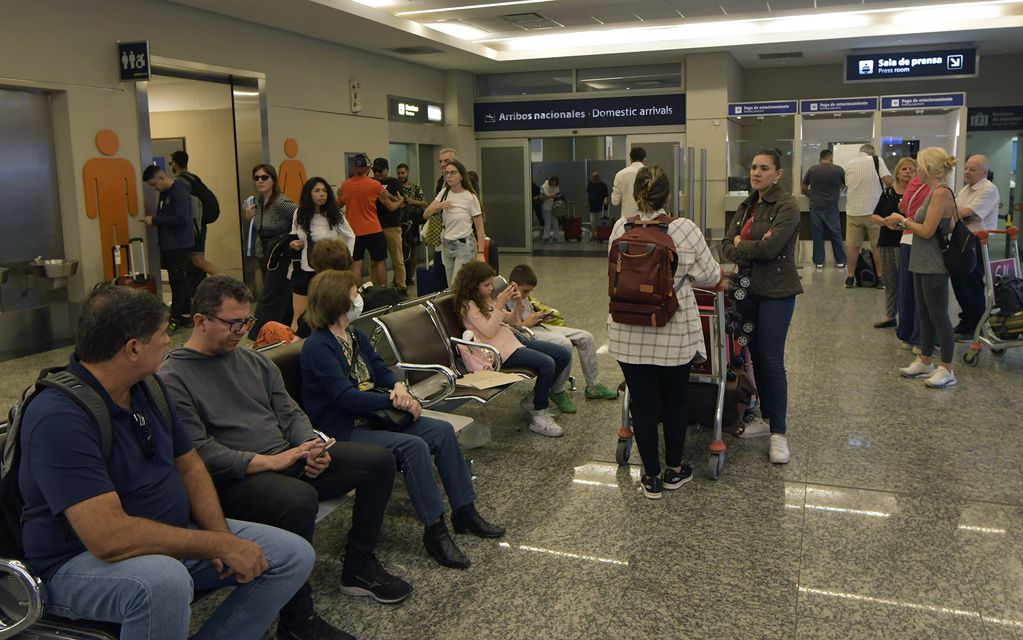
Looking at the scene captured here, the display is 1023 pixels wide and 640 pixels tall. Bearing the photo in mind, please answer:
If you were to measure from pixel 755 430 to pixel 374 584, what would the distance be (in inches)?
107

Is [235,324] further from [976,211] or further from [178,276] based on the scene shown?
[178,276]

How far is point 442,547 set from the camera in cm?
359

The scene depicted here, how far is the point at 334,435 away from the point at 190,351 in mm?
818

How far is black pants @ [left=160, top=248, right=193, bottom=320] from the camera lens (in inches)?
368

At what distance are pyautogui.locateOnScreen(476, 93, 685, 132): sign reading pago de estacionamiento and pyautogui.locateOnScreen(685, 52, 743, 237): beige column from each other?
0.32 metres

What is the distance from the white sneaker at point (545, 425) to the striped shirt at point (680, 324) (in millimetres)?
1251

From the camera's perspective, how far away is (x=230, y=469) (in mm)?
2945

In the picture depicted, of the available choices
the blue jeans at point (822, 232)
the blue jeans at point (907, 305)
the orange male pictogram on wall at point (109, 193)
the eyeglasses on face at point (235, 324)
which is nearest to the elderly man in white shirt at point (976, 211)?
the blue jeans at point (907, 305)

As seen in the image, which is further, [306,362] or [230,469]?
[306,362]

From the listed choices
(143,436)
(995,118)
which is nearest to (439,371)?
(143,436)

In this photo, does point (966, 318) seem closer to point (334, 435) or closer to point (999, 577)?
point (999, 577)

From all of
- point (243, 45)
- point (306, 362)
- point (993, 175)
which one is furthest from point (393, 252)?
point (993, 175)

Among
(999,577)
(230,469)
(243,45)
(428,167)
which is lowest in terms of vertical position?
(999,577)

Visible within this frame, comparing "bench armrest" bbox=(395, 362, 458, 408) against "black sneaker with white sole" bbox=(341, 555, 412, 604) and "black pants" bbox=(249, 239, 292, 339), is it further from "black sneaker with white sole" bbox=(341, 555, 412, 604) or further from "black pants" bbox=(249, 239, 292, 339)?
"black pants" bbox=(249, 239, 292, 339)
